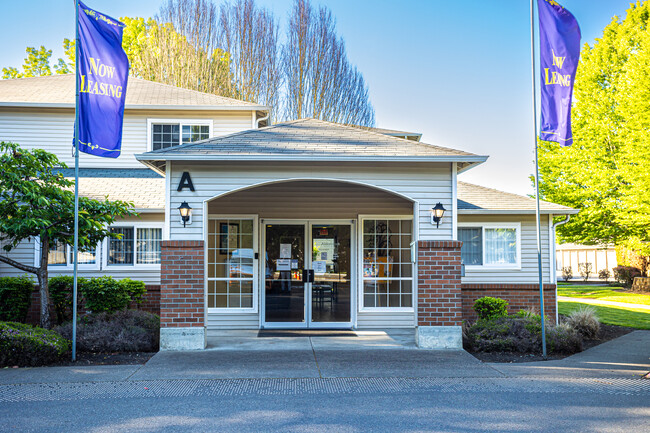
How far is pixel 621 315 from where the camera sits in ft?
50.8

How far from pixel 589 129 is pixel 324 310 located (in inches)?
609

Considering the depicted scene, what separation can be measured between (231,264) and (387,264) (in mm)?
3472

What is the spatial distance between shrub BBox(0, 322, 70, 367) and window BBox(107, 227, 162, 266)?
4.08 meters

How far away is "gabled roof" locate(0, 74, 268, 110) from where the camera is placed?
1477 centimetres

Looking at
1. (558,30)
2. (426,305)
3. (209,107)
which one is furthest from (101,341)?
Answer: (558,30)

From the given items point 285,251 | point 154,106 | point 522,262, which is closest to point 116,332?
point 285,251

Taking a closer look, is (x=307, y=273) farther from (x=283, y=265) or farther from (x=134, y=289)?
(x=134, y=289)

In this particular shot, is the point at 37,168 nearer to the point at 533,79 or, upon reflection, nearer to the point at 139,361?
the point at 139,361

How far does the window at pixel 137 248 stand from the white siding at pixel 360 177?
3.63 m

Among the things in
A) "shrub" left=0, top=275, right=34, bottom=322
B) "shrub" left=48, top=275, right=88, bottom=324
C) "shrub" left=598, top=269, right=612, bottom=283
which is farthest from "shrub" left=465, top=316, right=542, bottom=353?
"shrub" left=598, top=269, right=612, bottom=283

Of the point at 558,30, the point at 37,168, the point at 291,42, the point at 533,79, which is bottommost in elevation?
the point at 37,168

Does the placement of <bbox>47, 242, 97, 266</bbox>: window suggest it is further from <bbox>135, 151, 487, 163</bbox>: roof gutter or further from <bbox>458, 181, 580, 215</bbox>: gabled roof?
<bbox>458, 181, 580, 215</bbox>: gabled roof

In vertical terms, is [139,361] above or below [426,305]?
below

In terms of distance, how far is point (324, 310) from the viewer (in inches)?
478
